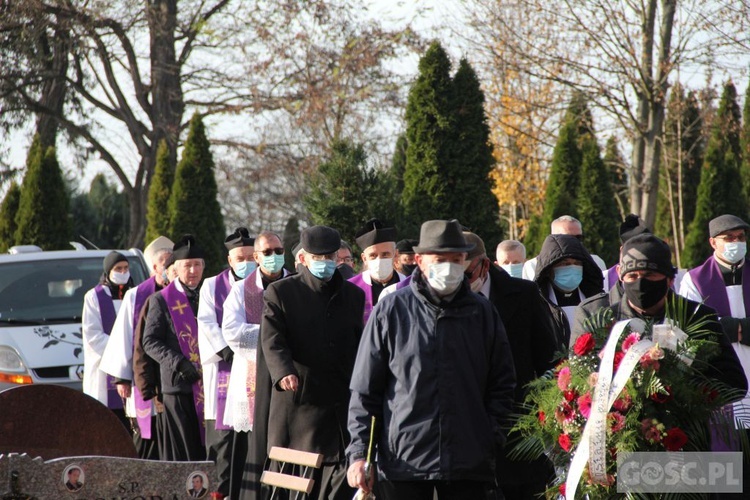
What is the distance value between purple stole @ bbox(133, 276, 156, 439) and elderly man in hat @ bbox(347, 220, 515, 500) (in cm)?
488

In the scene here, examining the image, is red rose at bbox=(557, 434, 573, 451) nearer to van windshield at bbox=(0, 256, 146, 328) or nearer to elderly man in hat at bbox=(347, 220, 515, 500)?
elderly man in hat at bbox=(347, 220, 515, 500)

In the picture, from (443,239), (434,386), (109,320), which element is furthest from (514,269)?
(434,386)

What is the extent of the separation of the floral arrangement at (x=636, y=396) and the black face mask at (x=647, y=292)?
7.1 inches

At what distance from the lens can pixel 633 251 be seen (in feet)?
18.2

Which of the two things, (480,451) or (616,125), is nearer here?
(480,451)

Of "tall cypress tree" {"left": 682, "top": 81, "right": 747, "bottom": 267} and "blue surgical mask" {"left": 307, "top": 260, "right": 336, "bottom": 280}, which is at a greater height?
"tall cypress tree" {"left": 682, "top": 81, "right": 747, "bottom": 267}

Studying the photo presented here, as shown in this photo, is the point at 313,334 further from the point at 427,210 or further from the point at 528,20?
the point at 528,20

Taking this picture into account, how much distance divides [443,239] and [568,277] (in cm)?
203

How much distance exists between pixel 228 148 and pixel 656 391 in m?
26.6

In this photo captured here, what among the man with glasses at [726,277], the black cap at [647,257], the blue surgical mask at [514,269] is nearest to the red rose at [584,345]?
the black cap at [647,257]

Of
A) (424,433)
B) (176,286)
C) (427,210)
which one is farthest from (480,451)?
(427,210)

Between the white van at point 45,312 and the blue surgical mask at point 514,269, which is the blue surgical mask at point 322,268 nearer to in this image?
the blue surgical mask at point 514,269

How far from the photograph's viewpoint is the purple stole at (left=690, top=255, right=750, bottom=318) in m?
8.15

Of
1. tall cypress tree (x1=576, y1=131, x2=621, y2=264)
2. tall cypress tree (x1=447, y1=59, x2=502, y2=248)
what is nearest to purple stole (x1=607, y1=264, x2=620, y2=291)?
tall cypress tree (x1=447, y1=59, x2=502, y2=248)
